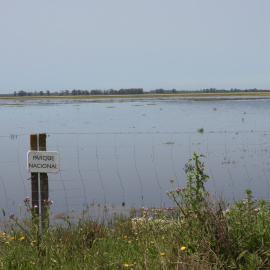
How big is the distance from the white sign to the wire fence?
4.09 metres

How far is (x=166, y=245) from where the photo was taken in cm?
572

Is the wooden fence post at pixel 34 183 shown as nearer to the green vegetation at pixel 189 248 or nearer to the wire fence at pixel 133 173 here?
the green vegetation at pixel 189 248

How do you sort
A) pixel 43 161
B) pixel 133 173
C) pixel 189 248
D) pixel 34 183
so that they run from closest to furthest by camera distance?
pixel 189 248 < pixel 43 161 < pixel 34 183 < pixel 133 173

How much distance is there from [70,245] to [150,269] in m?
1.88

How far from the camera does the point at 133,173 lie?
60.5 ft

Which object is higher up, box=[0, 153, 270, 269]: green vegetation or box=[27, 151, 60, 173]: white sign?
box=[27, 151, 60, 173]: white sign

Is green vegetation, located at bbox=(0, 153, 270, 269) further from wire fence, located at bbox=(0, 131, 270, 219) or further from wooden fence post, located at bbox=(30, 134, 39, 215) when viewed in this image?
wire fence, located at bbox=(0, 131, 270, 219)

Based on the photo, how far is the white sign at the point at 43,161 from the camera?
855cm

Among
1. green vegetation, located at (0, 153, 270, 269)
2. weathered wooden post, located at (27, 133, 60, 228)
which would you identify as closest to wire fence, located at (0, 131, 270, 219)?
weathered wooden post, located at (27, 133, 60, 228)

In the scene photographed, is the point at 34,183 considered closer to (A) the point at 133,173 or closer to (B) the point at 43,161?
(B) the point at 43,161

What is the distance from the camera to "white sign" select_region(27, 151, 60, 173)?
28.1ft

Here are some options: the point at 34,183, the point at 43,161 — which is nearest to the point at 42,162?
the point at 43,161

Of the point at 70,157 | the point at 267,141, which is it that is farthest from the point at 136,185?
the point at 267,141

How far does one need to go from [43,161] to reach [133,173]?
10.0 m
